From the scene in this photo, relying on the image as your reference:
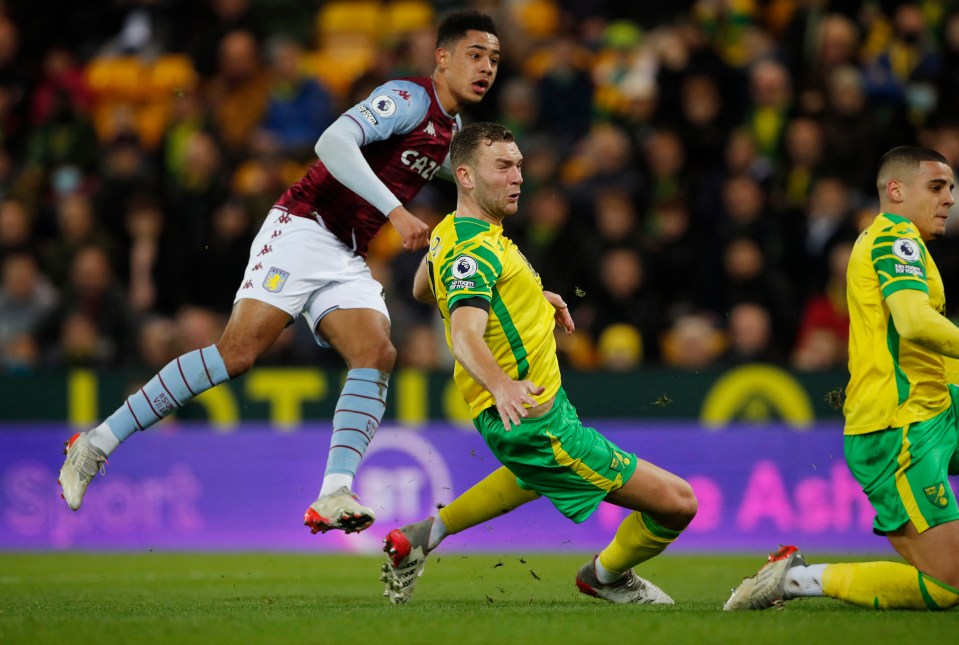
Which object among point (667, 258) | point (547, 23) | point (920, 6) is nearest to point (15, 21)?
point (547, 23)

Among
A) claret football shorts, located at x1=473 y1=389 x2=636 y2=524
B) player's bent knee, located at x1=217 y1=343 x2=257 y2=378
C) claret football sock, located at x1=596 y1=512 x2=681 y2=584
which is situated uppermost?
player's bent knee, located at x1=217 y1=343 x2=257 y2=378

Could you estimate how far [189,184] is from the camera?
43.8 ft

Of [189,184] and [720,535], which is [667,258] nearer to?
[720,535]

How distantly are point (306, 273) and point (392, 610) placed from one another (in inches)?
73.3

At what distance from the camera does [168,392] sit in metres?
7.16

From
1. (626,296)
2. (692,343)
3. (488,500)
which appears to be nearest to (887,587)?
(488,500)

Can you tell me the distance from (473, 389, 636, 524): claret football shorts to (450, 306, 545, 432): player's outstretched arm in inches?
8.4

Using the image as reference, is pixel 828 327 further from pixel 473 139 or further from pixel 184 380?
pixel 184 380

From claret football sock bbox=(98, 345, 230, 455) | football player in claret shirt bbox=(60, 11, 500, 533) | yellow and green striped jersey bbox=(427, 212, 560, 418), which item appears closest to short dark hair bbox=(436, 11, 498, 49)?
football player in claret shirt bbox=(60, 11, 500, 533)

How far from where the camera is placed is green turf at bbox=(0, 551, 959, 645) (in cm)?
541

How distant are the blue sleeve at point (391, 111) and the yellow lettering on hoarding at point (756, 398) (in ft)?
15.0

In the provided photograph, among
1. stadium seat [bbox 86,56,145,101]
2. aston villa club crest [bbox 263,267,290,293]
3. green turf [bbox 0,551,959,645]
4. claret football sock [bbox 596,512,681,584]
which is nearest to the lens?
green turf [bbox 0,551,959,645]

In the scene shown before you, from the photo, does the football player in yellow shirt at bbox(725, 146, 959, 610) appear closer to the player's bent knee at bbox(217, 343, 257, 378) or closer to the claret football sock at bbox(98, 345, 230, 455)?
the player's bent knee at bbox(217, 343, 257, 378)

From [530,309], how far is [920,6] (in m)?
8.43
